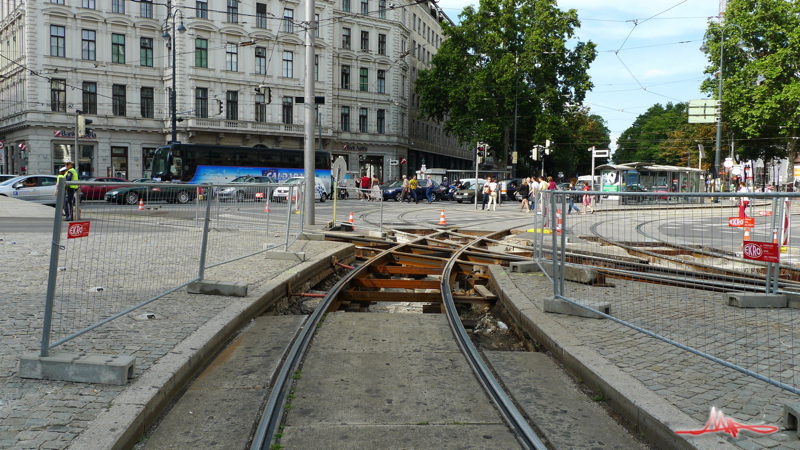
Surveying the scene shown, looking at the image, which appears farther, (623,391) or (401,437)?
(623,391)

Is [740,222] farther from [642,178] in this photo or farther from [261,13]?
[261,13]

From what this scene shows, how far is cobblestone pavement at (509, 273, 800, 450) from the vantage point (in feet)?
12.0

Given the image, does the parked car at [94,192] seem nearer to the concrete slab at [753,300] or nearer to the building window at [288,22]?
the concrete slab at [753,300]

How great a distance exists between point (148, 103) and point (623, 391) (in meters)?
47.5

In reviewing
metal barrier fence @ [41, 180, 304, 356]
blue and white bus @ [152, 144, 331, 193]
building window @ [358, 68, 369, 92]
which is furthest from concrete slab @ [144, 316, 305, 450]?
building window @ [358, 68, 369, 92]

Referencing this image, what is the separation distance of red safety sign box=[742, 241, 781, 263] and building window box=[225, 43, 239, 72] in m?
47.3

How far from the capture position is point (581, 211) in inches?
259

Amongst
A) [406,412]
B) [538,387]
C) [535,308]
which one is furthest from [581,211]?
[406,412]

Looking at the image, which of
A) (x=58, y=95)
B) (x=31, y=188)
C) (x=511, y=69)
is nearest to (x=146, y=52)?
(x=58, y=95)

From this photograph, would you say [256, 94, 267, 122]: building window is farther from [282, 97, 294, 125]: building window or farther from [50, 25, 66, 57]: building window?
[50, 25, 66, 57]: building window

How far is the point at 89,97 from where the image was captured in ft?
147

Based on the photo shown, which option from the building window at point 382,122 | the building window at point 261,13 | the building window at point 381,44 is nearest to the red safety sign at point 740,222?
the building window at point 261,13

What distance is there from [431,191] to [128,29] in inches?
917

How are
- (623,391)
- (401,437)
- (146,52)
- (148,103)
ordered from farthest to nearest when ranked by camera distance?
(148,103)
(146,52)
(623,391)
(401,437)
